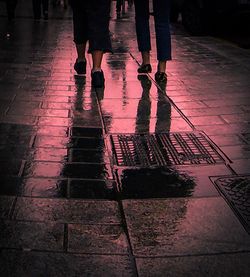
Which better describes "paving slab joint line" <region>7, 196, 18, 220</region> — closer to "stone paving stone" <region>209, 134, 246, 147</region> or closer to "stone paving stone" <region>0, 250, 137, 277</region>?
"stone paving stone" <region>0, 250, 137, 277</region>

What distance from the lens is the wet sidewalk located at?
7.29 feet

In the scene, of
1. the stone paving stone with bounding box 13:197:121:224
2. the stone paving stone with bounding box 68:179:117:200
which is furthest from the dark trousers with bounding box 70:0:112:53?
the stone paving stone with bounding box 13:197:121:224

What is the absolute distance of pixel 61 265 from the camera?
2119mm

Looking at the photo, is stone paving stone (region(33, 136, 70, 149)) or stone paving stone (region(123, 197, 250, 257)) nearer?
stone paving stone (region(123, 197, 250, 257))

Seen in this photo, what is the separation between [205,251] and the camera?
228 centimetres

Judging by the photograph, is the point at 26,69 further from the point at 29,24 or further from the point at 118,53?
the point at 29,24

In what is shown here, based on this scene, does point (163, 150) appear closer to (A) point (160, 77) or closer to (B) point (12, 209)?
(B) point (12, 209)

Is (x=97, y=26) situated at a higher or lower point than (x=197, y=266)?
higher

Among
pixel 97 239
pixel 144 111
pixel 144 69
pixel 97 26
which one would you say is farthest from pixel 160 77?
pixel 97 239

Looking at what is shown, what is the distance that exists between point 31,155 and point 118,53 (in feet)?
15.9

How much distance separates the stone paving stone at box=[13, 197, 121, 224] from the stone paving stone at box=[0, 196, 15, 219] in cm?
4

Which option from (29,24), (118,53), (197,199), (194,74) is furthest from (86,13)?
(29,24)

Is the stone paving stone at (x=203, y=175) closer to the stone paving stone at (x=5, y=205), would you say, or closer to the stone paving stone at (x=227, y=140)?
the stone paving stone at (x=227, y=140)

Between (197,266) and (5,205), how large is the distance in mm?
1081
